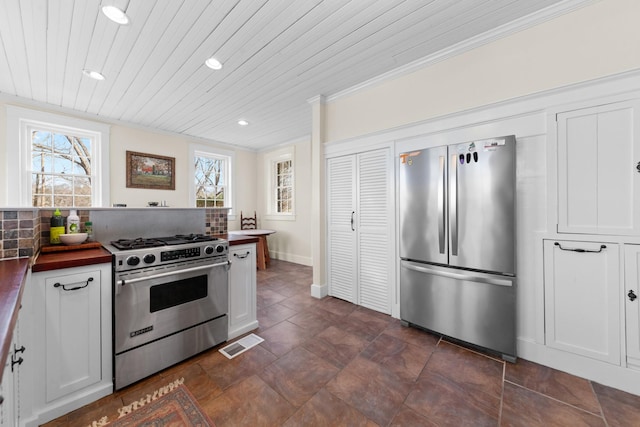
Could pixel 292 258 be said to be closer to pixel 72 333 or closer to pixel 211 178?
pixel 211 178

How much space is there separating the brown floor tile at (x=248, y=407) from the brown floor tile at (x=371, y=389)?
0.36 meters

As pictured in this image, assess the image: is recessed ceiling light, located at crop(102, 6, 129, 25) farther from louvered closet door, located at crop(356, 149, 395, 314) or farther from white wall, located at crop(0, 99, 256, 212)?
Result: white wall, located at crop(0, 99, 256, 212)

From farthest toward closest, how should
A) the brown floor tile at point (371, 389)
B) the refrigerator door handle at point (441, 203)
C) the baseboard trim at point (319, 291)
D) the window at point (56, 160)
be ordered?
the window at point (56, 160)
the baseboard trim at point (319, 291)
the refrigerator door handle at point (441, 203)
the brown floor tile at point (371, 389)

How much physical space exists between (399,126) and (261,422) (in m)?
2.78

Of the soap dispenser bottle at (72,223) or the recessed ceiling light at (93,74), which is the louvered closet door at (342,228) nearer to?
the soap dispenser bottle at (72,223)

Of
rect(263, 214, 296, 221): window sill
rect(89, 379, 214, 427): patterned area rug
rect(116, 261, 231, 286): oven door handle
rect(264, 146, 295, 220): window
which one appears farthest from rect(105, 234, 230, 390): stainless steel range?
rect(264, 146, 295, 220): window

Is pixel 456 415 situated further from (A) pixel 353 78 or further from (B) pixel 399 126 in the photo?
(A) pixel 353 78

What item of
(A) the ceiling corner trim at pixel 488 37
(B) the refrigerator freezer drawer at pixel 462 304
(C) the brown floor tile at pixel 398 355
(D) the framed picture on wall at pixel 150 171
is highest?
(A) the ceiling corner trim at pixel 488 37

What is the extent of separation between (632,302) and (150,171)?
6241 mm

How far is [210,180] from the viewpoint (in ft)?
18.4

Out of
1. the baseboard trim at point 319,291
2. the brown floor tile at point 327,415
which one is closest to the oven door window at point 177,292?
the brown floor tile at point 327,415

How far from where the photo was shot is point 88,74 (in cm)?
275

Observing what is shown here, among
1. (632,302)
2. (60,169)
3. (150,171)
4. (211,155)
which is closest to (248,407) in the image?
(632,302)

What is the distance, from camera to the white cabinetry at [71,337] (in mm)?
1381
